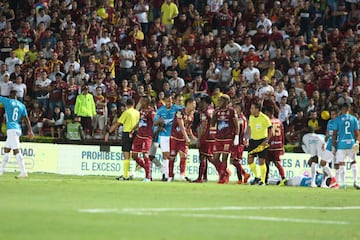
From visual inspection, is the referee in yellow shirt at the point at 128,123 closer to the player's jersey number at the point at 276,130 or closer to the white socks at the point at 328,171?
the player's jersey number at the point at 276,130

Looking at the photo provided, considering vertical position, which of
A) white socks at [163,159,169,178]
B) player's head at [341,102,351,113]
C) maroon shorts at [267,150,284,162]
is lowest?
white socks at [163,159,169,178]

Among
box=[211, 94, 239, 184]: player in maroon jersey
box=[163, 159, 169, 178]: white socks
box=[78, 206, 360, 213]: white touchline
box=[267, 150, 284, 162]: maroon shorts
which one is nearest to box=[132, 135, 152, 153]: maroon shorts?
box=[163, 159, 169, 178]: white socks

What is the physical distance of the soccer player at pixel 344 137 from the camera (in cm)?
2542

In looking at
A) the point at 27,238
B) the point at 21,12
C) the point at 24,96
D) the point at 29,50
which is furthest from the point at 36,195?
the point at 21,12

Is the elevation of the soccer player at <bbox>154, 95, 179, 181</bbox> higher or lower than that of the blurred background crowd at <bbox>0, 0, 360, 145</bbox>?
lower

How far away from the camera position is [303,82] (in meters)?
33.4

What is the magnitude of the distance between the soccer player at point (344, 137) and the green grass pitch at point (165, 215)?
285 inches

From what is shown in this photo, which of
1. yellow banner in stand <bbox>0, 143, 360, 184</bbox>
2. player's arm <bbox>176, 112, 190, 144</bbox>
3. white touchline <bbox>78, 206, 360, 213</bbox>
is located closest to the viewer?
white touchline <bbox>78, 206, 360, 213</bbox>

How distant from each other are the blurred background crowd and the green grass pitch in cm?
1285

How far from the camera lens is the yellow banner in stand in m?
30.2

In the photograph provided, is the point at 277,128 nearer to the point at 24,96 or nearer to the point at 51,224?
the point at 24,96

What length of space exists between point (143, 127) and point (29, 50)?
10.8 meters

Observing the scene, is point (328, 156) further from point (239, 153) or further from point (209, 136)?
point (209, 136)

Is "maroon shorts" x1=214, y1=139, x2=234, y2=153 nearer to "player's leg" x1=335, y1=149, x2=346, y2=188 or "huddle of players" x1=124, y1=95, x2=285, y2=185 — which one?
"huddle of players" x1=124, y1=95, x2=285, y2=185
